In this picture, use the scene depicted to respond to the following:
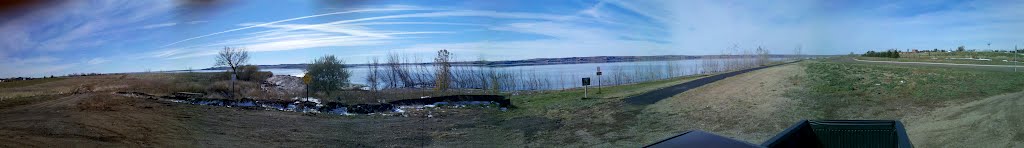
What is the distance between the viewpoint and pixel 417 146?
6.93 metres

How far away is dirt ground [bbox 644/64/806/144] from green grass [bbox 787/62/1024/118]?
1.38ft

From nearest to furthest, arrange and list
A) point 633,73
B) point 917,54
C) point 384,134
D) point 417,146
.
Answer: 1. point 417,146
2. point 384,134
3. point 917,54
4. point 633,73

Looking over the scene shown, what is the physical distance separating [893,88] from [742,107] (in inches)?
85.3

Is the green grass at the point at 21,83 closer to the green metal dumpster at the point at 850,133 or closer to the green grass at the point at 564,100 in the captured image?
the green grass at the point at 564,100

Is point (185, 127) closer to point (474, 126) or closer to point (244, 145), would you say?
point (244, 145)

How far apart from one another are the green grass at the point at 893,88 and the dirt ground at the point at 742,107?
0.42 metres

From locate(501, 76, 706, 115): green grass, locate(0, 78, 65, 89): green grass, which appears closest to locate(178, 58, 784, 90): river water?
locate(501, 76, 706, 115): green grass

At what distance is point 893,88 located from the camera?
8211mm

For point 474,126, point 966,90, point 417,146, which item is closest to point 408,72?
point 474,126

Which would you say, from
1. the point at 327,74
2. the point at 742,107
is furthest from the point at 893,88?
→ the point at 327,74

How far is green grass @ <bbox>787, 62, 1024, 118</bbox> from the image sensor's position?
24.4 ft

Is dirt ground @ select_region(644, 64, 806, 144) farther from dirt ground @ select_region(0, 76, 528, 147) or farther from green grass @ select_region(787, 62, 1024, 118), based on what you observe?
Answer: dirt ground @ select_region(0, 76, 528, 147)

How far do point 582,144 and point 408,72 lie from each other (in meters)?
3.93

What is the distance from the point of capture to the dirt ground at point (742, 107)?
24.7 ft
